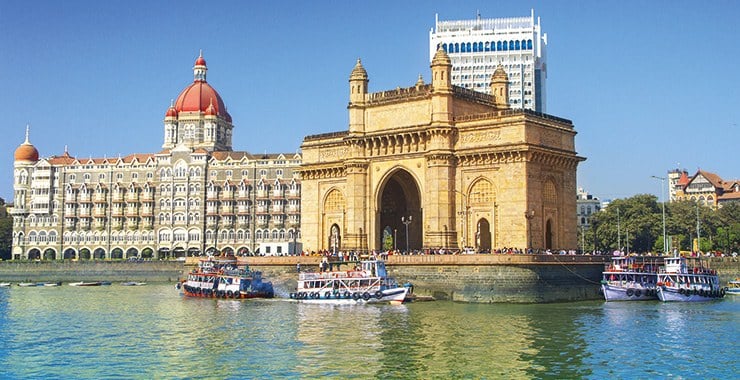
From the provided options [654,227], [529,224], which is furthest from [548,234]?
[654,227]

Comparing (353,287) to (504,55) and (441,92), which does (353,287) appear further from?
(504,55)

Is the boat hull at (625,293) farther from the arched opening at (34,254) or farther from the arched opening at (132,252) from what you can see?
the arched opening at (34,254)

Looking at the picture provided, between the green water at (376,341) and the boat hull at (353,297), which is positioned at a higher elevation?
the boat hull at (353,297)

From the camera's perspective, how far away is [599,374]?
3191 centimetres

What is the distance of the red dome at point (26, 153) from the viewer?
141 metres

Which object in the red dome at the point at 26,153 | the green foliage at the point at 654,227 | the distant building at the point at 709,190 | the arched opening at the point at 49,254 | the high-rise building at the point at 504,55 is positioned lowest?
the arched opening at the point at 49,254

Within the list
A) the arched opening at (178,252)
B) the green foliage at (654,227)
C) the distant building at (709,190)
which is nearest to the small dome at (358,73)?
the green foliage at (654,227)

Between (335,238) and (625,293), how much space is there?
24427mm

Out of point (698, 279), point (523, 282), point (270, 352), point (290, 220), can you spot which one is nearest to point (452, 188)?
point (523, 282)

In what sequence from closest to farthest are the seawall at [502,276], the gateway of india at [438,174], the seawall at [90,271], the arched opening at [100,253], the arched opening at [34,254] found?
the seawall at [502,276] → the gateway of india at [438,174] → the seawall at [90,271] → the arched opening at [100,253] → the arched opening at [34,254]

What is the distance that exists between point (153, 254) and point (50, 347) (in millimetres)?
95142

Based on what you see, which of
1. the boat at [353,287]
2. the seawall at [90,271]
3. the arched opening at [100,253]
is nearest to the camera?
the boat at [353,287]

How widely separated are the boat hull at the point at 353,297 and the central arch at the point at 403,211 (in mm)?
13843

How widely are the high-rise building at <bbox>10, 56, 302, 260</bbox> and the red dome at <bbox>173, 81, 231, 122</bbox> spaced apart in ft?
0.63
